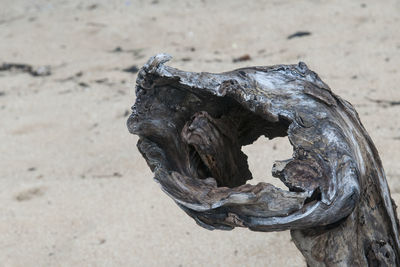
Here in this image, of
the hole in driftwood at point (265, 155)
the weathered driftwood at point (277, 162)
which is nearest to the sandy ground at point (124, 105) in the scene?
the hole in driftwood at point (265, 155)

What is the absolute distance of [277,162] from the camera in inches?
58.6

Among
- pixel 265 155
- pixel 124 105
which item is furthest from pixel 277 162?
pixel 124 105

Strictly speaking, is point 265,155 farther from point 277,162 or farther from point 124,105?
point 277,162

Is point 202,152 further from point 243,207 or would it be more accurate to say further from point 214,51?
point 214,51

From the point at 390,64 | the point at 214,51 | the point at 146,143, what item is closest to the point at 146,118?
the point at 146,143

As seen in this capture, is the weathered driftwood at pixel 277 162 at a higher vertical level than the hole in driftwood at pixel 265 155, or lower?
higher

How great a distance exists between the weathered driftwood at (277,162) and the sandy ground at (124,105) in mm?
884

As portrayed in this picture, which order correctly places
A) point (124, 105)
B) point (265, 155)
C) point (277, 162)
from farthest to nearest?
1. point (124, 105)
2. point (265, 155)
3. point (277, 162)

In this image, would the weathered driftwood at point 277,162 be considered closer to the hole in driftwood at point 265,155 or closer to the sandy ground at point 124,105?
the sandy ground at point 124,105

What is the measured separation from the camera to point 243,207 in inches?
58.4

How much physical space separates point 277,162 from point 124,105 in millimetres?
2641

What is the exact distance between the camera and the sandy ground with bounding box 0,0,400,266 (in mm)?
2693

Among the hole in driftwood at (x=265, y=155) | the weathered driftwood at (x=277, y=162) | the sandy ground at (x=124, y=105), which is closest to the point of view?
the weathered driftwood at (x=277, y=162)

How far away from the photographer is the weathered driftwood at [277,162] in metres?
1.46
